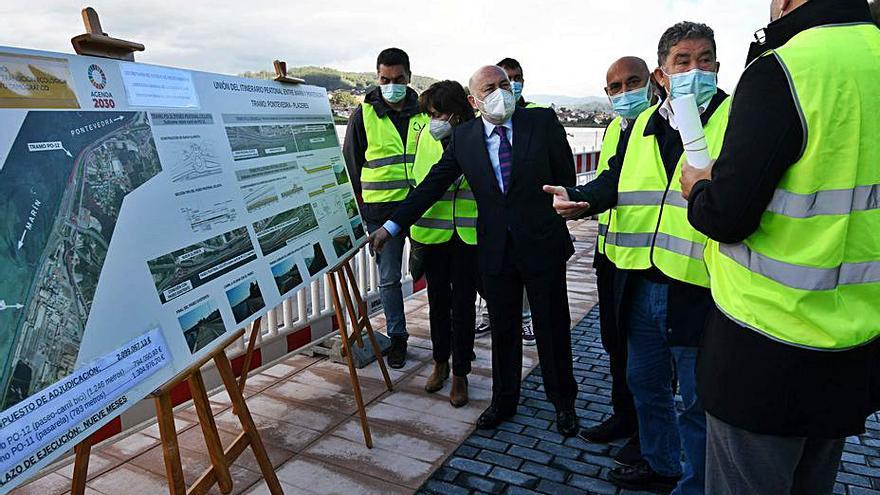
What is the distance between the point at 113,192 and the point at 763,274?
6.03ft

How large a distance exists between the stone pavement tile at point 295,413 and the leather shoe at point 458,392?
71 cm

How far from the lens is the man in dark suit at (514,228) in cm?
343

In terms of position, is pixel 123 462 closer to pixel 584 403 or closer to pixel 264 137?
pixel 264 137

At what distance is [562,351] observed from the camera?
3615 millimetres

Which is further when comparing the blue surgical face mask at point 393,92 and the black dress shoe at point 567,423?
the blue surgical face mask at point 393,92

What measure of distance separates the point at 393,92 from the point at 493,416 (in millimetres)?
2486

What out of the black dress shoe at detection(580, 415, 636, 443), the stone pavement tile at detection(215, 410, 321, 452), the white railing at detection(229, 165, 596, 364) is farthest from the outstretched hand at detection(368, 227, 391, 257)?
the black dress shoe at detection(580, 415, 636, 443)

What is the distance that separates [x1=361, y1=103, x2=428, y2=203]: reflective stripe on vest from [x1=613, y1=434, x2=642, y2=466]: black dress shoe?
2.40 m

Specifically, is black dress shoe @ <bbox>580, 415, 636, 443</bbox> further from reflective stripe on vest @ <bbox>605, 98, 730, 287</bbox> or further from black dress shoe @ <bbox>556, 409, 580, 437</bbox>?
reflective stripe on vest @ <bbox>605, 98, 730, 287</bbox>

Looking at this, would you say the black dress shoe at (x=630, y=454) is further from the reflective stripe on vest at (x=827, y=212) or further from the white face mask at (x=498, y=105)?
the white face mask at (x=498, y=105)

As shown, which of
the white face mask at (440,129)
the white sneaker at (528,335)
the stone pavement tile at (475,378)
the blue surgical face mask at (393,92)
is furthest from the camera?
the white sneaker at (528,335)

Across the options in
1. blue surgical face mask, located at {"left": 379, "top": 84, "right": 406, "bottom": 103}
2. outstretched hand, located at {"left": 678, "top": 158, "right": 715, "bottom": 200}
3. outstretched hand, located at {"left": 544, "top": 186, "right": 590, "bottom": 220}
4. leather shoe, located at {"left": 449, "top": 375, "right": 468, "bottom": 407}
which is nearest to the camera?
outstretched hand, located at {"left": 678, "top": 158, "right": 715, "bottom": 200}

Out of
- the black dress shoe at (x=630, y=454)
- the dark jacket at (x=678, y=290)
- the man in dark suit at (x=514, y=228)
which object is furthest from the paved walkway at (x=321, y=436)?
the dark jacket at (x=678, y=290)

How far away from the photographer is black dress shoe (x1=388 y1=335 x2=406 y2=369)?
4.61 m
